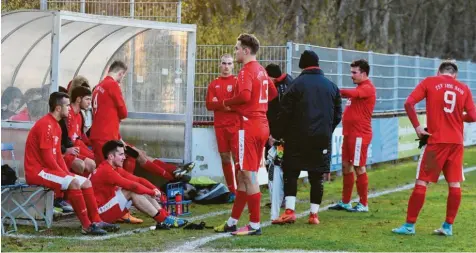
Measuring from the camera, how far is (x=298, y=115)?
47.1 feet

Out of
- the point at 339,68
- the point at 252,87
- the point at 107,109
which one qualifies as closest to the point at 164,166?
the point at 107,109

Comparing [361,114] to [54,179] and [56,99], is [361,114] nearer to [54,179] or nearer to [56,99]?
[56,99]

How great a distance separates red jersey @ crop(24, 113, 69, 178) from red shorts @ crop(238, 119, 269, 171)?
2.15 metres

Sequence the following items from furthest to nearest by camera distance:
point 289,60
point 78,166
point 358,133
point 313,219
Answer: point 289,60, point 358,133, point 78,166, point 313,219

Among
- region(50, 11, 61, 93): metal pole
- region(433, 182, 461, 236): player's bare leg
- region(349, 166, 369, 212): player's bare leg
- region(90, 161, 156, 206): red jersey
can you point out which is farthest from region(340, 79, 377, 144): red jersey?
region(50, 11, 61, 93): metal pole

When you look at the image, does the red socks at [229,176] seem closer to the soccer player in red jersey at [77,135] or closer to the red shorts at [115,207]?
the soccer player in red jersey at [77,135]

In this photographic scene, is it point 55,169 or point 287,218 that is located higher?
point 55,169

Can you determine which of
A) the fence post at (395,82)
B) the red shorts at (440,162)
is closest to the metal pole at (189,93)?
the red shorts at (440,162)

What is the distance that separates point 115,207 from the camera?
13812 millimetres

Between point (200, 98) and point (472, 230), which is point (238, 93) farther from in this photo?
point (200, 98)

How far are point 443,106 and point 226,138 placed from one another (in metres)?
4.51

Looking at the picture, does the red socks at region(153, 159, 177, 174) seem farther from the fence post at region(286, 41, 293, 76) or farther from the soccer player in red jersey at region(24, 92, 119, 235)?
the fence post at region(286, 41, 293, 76)

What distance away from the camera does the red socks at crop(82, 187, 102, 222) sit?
13.4m

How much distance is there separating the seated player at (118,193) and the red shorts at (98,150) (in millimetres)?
1213
